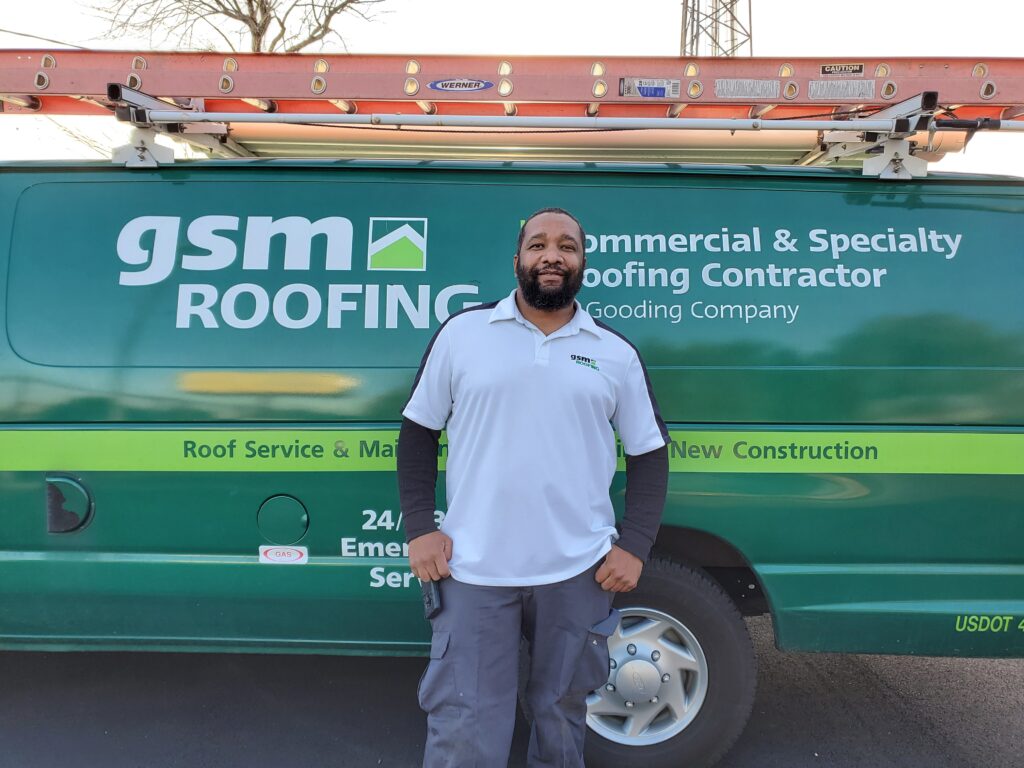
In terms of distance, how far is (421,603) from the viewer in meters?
2.69

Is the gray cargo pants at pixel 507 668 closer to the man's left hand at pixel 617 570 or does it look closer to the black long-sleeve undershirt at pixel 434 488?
the man's left hand at pixel 617 570

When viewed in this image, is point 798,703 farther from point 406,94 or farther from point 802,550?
point 406,94

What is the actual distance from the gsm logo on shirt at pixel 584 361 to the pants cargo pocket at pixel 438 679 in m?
0.79

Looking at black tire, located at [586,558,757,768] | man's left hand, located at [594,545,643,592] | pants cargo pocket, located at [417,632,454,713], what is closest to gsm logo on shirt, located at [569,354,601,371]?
man's left hand, located at [594,545,643,592]

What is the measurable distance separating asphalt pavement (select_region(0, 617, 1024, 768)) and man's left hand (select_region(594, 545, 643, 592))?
1199 mm

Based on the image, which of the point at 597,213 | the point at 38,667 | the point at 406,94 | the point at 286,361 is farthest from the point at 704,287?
the point at 38,667

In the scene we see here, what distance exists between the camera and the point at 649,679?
267 cm

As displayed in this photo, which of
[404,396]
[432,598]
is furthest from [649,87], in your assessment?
[432,598]

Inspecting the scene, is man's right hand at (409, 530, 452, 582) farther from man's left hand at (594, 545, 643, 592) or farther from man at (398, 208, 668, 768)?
man's left hand at (594, 545, 643, 592)

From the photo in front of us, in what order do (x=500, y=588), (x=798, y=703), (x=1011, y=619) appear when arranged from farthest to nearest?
(x=798, y=703)
(x=1011, y=619)
(x=500, y=588)

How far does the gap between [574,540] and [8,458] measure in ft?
6.50

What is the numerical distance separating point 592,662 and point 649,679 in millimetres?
676

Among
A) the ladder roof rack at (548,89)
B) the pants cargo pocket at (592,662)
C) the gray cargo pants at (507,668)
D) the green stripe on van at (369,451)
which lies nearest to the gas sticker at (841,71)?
the ladder roof rack at (548,89)

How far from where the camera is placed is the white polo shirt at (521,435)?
2.00m
